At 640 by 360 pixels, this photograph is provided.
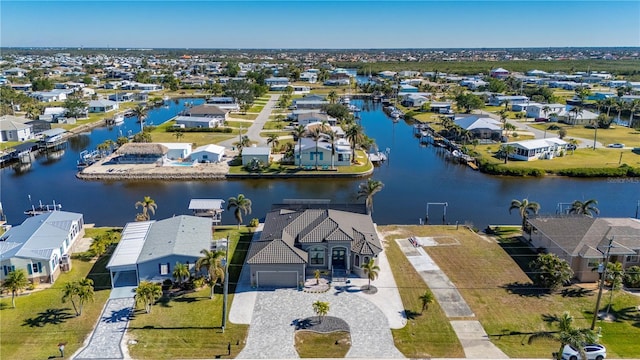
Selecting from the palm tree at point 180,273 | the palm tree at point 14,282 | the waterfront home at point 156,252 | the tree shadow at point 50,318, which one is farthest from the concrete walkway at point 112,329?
the palm tree at point 14,282

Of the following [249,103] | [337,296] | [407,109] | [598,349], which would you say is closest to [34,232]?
[337,296]

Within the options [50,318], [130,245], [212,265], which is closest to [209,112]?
[130,245]

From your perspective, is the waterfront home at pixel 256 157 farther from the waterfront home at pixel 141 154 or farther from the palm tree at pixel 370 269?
the palm tree at pixel 370 269

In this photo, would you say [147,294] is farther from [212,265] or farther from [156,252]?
[156,252]

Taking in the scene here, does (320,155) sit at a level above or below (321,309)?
above

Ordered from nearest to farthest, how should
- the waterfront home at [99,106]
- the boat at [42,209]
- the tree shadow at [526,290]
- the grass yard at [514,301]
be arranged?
1. the grass yard at [514,301]
2. the tree shadow at [526,290]
3. the boat at [42,209]
4. the waterfront home at [99,106]

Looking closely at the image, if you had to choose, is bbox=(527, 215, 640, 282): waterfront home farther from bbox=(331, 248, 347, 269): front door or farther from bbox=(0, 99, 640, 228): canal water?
bbox=(331, 248, 347, 269): front door

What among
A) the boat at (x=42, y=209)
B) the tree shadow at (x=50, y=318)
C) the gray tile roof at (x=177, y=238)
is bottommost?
the tree shadow at (x=50, y=318)

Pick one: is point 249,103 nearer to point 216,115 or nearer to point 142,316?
point 216,115
